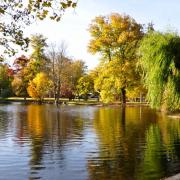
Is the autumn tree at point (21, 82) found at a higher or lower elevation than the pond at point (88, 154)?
higher

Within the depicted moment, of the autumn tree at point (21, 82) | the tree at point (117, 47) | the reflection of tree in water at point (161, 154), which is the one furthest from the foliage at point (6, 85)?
the reflection of tree in water at point (161, 154)

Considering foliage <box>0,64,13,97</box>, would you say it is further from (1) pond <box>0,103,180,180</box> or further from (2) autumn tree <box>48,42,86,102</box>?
(1) pond <box>0,103,180,180</box>

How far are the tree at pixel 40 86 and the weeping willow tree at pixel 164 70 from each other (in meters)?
51.4

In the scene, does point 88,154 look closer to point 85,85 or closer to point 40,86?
point 40,86

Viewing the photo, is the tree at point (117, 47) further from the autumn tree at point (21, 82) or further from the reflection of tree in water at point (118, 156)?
the reflection of tree in water at point (118, 156)

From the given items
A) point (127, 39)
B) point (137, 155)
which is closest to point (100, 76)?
point (127, 39)

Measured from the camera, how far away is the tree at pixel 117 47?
2355 inches

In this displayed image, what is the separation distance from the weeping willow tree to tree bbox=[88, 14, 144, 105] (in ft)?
90.0

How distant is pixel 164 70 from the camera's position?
2986 cm

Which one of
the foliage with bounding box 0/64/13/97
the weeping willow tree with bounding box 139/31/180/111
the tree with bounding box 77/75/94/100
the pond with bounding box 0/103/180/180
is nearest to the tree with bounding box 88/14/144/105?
the tree with bounding box 77/75/94/100

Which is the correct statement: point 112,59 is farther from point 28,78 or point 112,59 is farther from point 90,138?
point 90,138

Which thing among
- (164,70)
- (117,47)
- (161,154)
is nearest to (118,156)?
(161,154)

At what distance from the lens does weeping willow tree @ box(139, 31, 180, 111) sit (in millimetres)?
29406

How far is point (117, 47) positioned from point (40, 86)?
2371 centimetres
